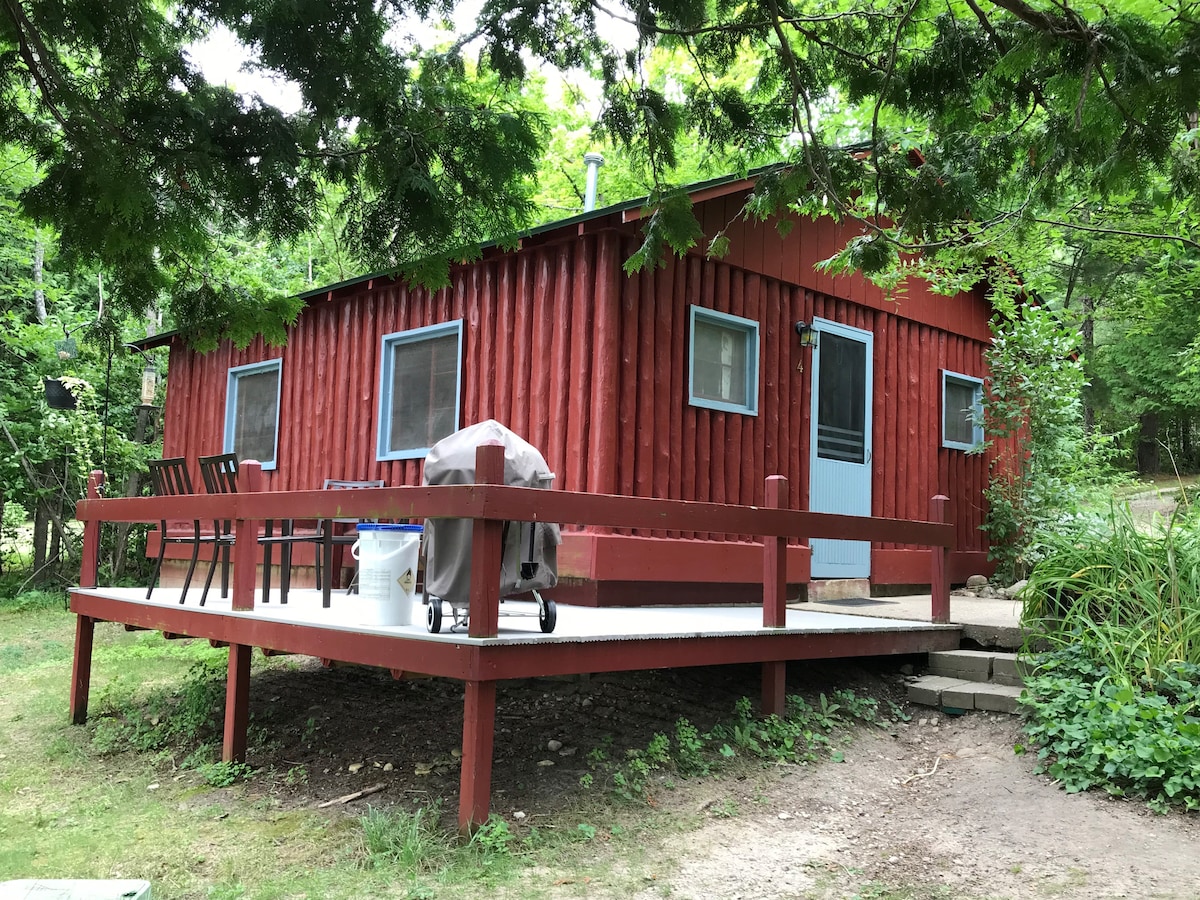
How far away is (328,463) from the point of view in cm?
938

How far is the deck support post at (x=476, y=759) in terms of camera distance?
3926 mm

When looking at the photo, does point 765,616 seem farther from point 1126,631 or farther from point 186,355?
point 186,355

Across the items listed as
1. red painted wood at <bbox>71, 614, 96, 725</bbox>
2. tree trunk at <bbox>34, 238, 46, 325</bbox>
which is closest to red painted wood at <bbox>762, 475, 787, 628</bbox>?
red painted wood at <bbox>71, 614, 96, 725</bbox>

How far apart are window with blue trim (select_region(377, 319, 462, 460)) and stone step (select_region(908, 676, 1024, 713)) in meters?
4.13

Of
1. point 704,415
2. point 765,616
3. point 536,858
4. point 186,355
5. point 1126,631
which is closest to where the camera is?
point 536,858

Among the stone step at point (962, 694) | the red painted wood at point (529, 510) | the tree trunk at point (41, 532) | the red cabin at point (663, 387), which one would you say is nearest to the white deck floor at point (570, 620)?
the stone step at point (962, 694)

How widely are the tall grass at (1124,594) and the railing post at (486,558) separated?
3.12 meters

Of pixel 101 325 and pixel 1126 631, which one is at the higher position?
pixel 101 325

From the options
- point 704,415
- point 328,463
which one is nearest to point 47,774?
point 328,463

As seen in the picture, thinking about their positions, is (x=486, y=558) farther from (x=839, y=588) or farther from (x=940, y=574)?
(x=839, y=588)

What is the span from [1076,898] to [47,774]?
5.32 meters

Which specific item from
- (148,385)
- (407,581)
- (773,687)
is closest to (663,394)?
(773,687)

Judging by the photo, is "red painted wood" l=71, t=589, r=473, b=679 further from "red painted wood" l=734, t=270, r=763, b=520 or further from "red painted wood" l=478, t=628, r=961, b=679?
"red painted wood" l=734, t=270, r=763, b=520

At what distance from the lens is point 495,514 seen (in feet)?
12.9
